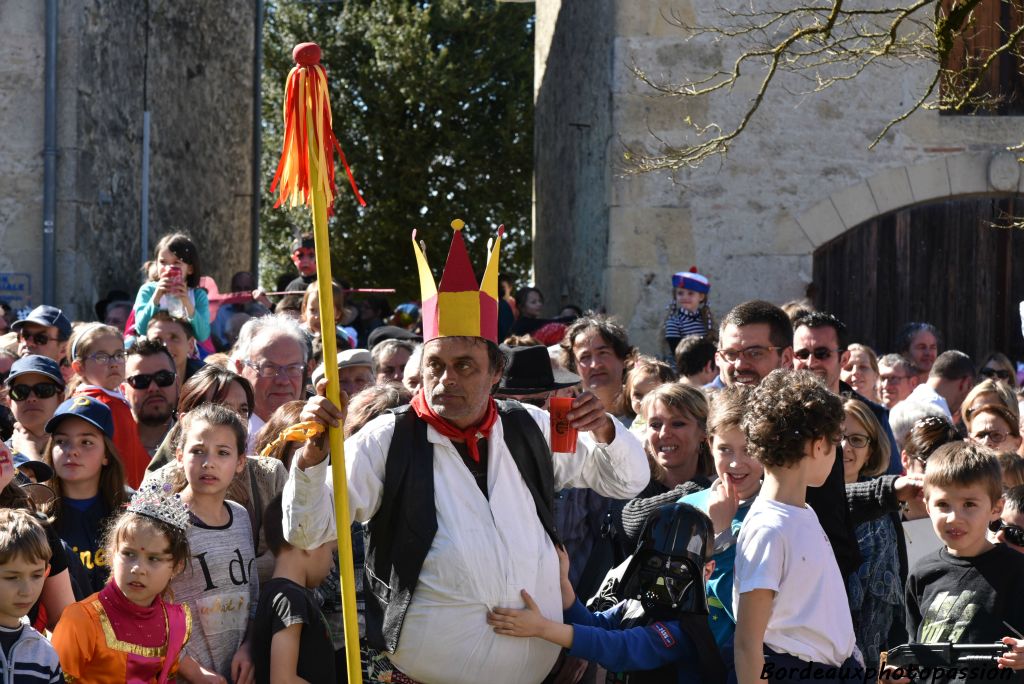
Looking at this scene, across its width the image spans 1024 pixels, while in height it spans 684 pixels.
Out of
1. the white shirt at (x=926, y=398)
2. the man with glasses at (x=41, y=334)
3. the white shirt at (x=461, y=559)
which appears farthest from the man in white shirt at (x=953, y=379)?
the man with glasses at (x=41, y=334)

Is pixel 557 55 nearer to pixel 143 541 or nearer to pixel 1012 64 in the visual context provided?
pixel 1012 64

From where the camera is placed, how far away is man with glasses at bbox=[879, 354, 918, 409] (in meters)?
7.86

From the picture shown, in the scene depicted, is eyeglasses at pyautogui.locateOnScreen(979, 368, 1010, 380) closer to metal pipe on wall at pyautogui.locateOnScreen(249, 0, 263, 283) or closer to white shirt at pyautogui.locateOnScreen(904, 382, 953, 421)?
white shirt at pyautogui.locateOnScreen(904, 382, 953, 421)

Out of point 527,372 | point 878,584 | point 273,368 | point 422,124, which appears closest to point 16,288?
point 273,368

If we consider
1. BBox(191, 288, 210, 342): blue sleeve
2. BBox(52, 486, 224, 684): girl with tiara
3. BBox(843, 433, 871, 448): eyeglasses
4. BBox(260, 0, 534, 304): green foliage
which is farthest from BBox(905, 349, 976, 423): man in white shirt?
BBox(260, 0, 534, 304): green foliage

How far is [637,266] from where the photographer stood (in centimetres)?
1055

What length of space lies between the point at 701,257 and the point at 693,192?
0.53 m

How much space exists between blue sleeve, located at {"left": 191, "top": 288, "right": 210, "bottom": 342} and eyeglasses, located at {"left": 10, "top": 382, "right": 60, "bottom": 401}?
2.68 meters

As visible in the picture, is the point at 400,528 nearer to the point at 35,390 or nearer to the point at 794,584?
the point at 794,584

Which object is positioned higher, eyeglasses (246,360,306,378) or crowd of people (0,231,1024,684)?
eyeglasses (246,360,306,378)

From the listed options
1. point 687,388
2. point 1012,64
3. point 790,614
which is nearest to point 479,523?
point 790,614

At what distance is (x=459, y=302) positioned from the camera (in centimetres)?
367

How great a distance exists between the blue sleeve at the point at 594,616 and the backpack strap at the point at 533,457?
244 mm

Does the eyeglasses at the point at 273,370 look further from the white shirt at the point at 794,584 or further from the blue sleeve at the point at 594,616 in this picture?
the white shirt at the point at 794,584
